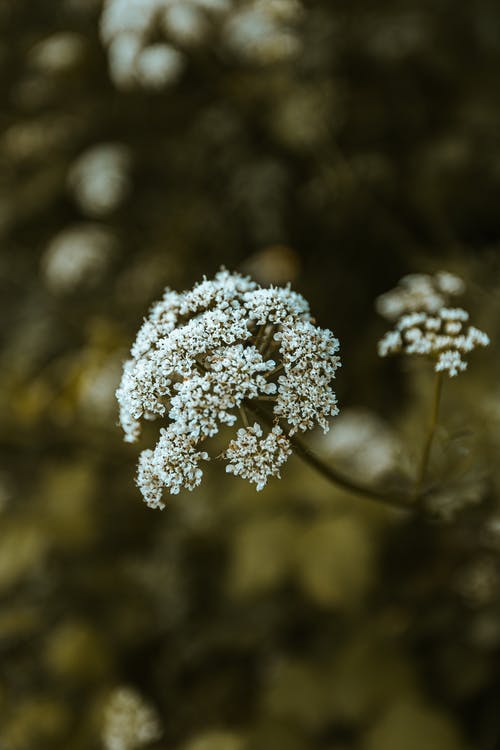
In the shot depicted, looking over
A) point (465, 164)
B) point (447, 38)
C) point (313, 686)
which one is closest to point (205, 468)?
point (313, 686)

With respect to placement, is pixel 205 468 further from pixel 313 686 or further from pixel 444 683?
pixel 444 683

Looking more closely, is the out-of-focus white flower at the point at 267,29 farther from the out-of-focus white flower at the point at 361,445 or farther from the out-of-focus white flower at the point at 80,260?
the out-of-focus white flower at the point at 361,445

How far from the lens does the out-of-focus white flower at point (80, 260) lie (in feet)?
15.6

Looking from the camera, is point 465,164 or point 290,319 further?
point 465,164

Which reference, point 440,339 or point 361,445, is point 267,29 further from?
point 440,339

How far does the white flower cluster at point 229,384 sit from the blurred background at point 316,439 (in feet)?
2.29

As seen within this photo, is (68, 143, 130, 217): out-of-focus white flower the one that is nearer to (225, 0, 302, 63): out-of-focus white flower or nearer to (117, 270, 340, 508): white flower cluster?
(225, 0, 302, 63): out-of-focus white flower

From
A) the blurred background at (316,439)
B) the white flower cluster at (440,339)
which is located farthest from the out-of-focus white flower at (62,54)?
the white flower cluster at (440,339)

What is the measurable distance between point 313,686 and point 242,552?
72cm

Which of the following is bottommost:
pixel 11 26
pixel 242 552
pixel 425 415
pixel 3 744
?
pixel 3 744

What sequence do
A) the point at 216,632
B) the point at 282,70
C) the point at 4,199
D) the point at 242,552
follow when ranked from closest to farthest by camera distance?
1. the point at 242,552
2. the point at 216,632
3. the point at 282,70
4. the point at 4,199

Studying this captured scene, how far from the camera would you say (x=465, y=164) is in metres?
4.51

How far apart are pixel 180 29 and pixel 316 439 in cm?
254

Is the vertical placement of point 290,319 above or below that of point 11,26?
below
